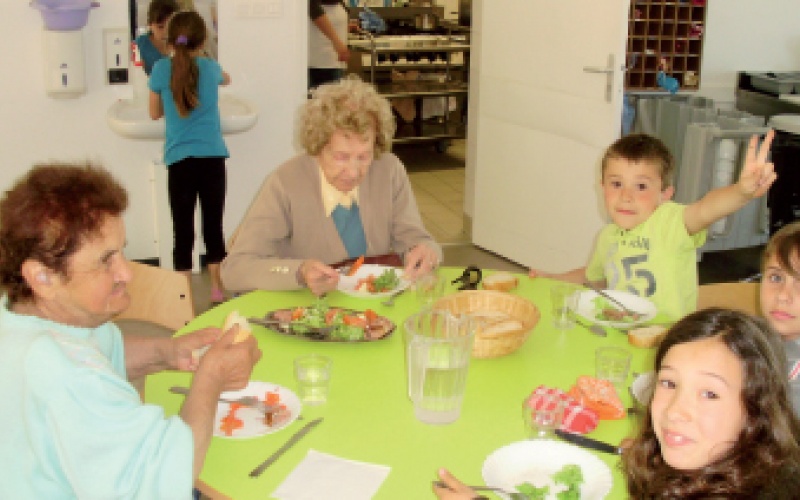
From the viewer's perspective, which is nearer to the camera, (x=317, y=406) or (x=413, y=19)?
(x=317, y=406)

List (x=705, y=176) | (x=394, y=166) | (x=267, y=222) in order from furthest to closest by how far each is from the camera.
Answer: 1. (x=705, y=176)
2. (x=394, y=166)
3. (x=267, y=222)

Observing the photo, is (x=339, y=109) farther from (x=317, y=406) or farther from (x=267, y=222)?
(x=317, y=406)

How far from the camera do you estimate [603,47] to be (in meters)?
4.03

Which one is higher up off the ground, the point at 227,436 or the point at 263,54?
the point at 263,54

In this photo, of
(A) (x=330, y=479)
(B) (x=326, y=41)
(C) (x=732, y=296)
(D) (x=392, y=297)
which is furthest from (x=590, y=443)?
(B) (x=326, y=41)

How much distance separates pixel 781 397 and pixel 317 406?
841 mm

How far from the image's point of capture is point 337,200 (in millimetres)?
2664

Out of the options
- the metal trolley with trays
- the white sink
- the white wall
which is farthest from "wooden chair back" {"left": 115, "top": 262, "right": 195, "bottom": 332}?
the metal trolley with trays

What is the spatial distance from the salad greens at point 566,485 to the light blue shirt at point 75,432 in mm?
536

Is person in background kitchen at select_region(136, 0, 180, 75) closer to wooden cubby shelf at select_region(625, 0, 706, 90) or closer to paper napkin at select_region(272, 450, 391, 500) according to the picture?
wooden cubby shelf at select_region(625, 0, 706, 90)

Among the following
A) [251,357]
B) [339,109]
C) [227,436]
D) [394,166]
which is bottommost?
[227,436]

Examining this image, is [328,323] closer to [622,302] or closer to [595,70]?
[622,302]

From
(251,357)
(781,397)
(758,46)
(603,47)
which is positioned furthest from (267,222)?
(758,46)

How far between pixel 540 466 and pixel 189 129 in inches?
113
